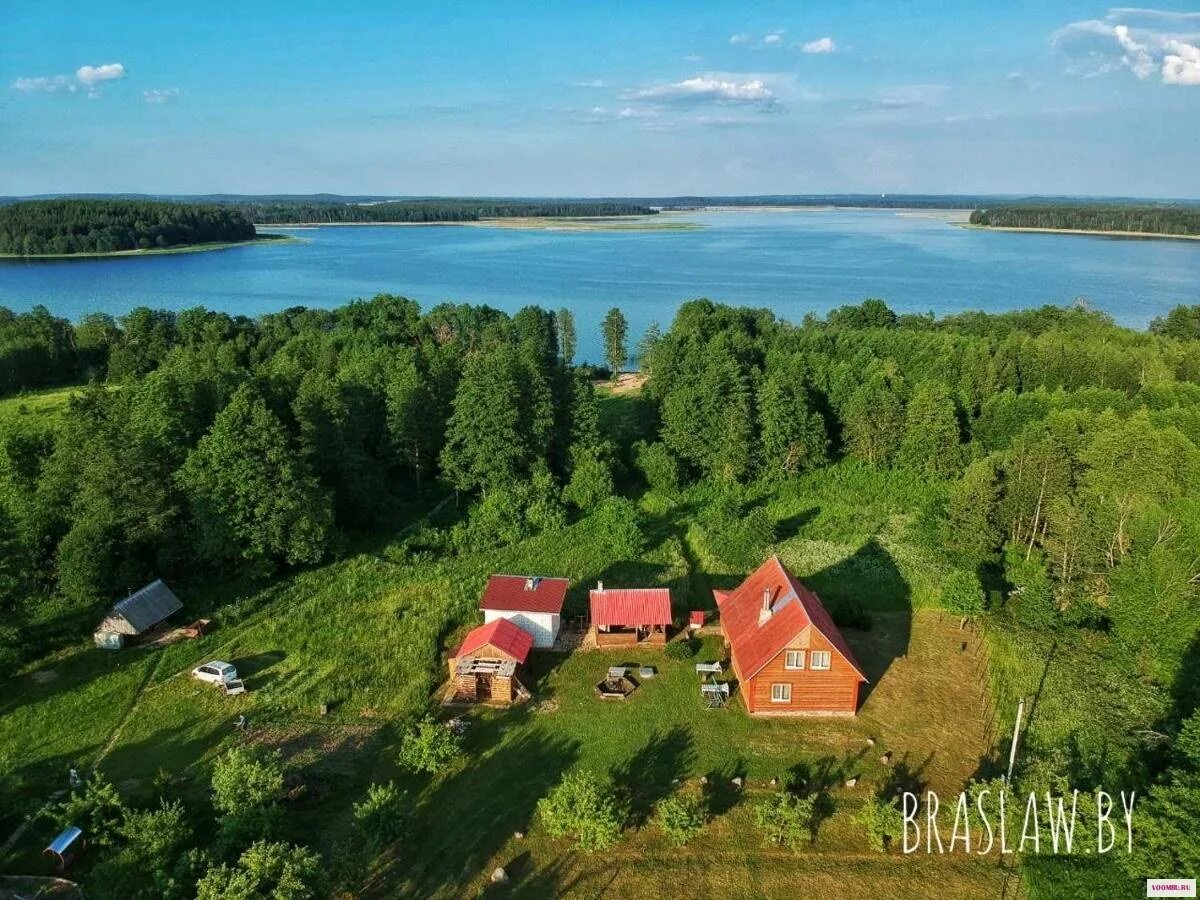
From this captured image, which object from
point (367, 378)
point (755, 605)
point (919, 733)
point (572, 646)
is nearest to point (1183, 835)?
point (919, 733)

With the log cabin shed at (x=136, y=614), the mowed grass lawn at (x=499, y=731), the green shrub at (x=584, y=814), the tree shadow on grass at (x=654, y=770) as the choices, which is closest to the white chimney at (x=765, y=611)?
the mowed grass lawn at (x=499, y=731)

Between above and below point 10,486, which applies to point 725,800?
below

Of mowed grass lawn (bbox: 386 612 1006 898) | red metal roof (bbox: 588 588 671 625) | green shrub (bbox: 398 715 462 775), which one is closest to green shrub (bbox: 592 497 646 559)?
red metal roof (bbox: 588 588 671 625)

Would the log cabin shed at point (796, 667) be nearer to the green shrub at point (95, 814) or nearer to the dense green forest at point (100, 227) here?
the green shrub at point (95, 814)

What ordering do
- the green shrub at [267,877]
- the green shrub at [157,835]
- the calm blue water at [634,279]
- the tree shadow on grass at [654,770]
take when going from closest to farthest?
1. the green shrub at [267,877]
2. the green shrub at [157,835]
3. the tree shadow on grass at [654,770]
4. the calm blue water at [634,279]

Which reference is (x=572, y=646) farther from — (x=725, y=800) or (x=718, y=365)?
(x=718, y=365)

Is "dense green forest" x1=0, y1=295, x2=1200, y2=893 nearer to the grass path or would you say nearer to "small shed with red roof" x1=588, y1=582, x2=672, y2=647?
the grass path

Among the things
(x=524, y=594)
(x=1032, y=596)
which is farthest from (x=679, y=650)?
(x=1032, y=596)
